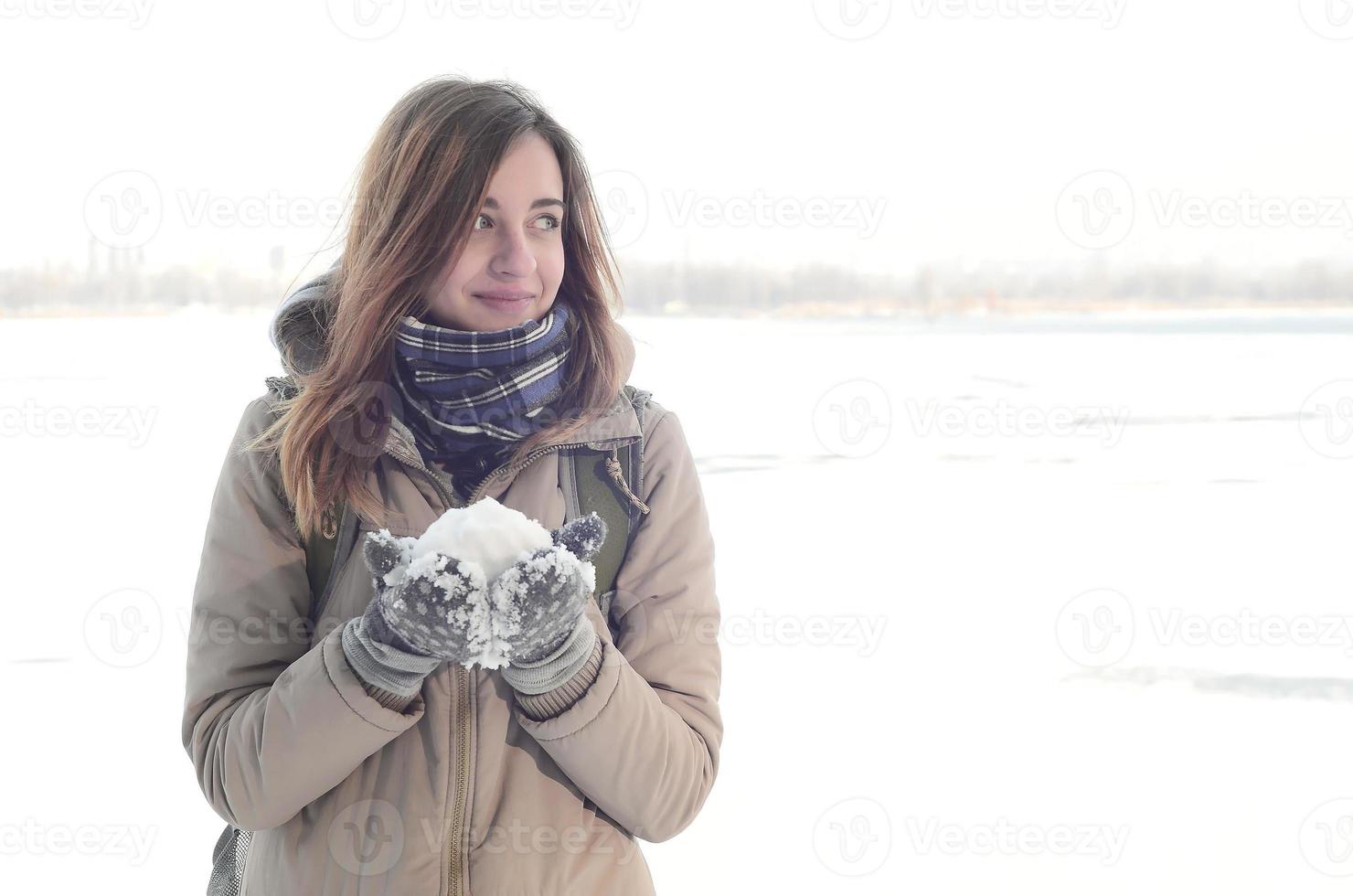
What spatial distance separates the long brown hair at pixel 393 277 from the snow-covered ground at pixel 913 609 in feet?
4.78

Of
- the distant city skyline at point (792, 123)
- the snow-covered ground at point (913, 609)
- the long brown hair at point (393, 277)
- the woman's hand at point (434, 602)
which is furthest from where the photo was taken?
the distant city skyline at point (792, 123)

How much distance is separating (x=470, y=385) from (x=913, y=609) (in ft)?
9.25

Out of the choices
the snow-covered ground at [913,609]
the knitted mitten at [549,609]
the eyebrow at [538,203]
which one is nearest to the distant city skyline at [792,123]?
the snow-covered ground at [913,609]

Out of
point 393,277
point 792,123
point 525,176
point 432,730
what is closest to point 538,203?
point 525,176

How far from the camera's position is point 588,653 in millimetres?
908

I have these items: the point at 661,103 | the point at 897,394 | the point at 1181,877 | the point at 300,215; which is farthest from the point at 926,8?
the point at 1181,877

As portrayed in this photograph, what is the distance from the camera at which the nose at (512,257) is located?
103 cm

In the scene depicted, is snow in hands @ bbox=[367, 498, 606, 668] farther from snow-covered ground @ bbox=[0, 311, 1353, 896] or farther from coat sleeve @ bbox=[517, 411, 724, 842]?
snow-covered ground @ bbox=[0, 311, 1353, 896]

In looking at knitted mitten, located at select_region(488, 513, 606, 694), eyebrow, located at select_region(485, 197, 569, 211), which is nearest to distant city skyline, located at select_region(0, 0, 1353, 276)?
eyebrow, located at select_region(485, 197, 569, 211)

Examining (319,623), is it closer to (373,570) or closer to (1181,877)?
(373,570)

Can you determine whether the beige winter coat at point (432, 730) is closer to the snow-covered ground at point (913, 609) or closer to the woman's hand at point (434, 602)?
the woman's hand at point (434, 602)

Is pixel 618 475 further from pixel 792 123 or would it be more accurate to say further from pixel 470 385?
pixel 792 123

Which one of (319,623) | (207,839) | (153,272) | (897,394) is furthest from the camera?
(897,394)

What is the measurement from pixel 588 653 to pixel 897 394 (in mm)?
4964
